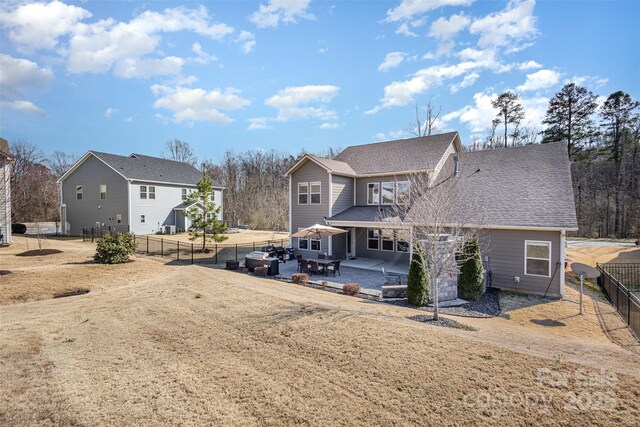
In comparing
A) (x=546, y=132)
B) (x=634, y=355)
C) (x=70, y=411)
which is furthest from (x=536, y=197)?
(x=546, y=132)

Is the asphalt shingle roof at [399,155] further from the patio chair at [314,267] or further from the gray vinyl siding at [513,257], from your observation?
the patio chair at [314,267]

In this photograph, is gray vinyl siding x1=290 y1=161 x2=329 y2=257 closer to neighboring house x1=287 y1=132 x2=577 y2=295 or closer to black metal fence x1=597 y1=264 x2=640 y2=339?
neighboring house x1=287 y1=132 x2=577 y2=295

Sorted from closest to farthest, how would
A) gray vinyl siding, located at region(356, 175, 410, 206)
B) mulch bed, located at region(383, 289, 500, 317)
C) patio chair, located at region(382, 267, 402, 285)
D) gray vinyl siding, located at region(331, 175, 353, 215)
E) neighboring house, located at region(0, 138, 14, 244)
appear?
mulch bed, located at region(383, 289, 500, 317), patio chair, located at region(382, 267, 402, 285), neighboring house, located at region(0, 138, 14, 244), gray vinyl siding, located at region(331, 175, 353, 215), gray vinyl siding, located at region(356, 175, 410, 206)

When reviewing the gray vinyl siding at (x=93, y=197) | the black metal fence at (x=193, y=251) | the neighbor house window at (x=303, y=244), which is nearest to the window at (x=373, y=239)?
the neighbor house window at (x=303, y=244)

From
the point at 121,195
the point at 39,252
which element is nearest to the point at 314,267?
the point at 39,252

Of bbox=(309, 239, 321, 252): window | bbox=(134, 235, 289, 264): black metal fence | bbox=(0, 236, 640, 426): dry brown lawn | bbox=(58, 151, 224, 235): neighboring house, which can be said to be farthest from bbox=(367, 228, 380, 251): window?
bbox=(58, 151, 224, 235): neighboring house

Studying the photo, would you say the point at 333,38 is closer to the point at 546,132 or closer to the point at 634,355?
the point at 634,355

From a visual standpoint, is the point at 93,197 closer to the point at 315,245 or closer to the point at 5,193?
the point at 5,193
